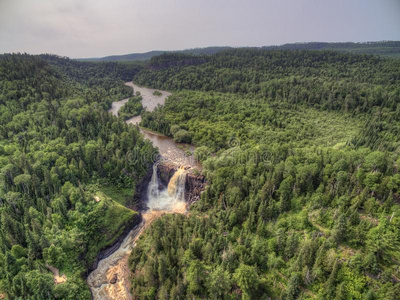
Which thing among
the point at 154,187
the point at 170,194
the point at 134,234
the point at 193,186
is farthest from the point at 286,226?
the point at 154,187

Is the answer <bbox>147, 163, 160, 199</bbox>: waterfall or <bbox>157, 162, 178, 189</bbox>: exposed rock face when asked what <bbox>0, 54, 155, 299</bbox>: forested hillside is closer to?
<bbox>147, 163, 160, 199</bbox>: waterfall

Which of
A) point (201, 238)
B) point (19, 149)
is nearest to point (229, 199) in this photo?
point (201, 238)

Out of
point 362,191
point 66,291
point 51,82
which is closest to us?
point 66,291

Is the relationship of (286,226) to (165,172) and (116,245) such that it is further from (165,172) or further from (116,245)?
(165,172)

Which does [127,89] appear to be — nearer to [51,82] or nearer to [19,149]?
[51,82]

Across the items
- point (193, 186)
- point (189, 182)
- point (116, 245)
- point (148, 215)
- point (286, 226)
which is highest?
point (286, 226)

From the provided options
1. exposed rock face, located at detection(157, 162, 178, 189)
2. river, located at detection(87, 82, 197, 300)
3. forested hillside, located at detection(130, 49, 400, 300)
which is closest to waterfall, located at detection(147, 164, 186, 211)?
river, located at detection(87, 82, 197, 300)

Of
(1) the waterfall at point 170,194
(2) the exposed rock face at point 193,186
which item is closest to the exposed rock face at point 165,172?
(1) the waterfall at point 170,194
